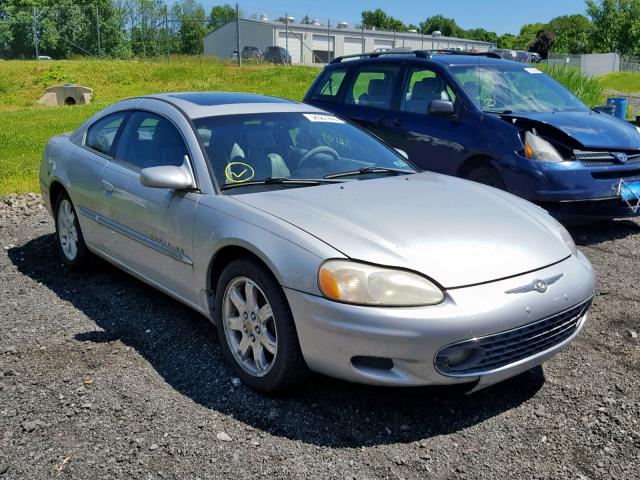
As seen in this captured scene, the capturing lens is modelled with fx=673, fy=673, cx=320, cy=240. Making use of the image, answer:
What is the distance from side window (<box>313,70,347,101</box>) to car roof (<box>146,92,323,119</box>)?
357 cm

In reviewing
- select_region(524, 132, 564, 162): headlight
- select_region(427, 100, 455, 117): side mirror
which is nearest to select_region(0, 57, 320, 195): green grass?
select_region(427, 100, 455, 117): side mirror

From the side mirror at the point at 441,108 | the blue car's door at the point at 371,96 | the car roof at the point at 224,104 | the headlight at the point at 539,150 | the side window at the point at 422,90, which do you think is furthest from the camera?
the blue car's door at the point at 371,96

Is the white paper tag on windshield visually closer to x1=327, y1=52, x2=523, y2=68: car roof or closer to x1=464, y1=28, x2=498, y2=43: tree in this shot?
x1=327, y1=52, x2=523, y2=68: car roof

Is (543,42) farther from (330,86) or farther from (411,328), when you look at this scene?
(411,328)

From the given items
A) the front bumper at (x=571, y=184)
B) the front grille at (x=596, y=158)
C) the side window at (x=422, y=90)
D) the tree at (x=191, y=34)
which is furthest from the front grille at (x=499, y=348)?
the tree at (x=191, y=34)

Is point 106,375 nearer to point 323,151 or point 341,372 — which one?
point 341,372

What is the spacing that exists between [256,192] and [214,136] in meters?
0.59

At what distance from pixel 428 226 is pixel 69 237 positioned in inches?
133

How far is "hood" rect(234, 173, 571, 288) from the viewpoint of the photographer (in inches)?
120

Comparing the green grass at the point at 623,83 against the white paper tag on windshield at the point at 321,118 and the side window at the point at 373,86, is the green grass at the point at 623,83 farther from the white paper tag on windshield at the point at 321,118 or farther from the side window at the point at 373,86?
→ the white paper tag on windshield at the point at 321,118

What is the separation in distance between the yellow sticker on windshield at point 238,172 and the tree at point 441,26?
117m

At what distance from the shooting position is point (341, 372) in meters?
3.06

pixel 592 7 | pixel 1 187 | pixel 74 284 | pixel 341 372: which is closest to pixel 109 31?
pixel 1 187

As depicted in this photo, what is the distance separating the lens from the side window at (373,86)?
7668 millimetres
